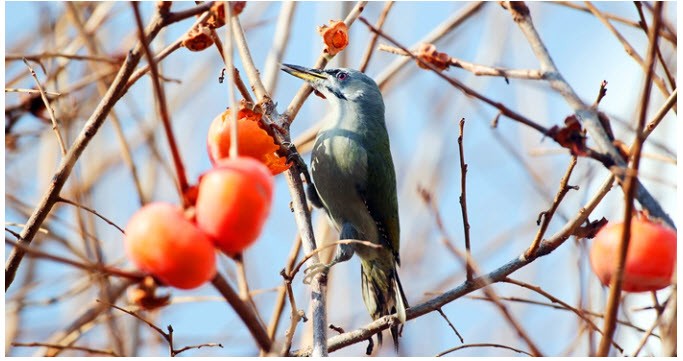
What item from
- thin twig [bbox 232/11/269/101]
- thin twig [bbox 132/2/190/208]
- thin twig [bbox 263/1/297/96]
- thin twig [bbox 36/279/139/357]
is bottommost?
thin twig [bbox 132/2/190/208]

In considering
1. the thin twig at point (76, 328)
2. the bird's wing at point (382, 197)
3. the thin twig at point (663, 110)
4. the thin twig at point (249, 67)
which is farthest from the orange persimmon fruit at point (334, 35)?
the bird's wing at point (382, 197)

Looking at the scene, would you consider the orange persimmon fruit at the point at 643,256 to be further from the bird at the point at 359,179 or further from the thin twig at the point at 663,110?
the bird at the point at 359,179

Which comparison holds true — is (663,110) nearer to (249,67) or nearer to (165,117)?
(165,117)

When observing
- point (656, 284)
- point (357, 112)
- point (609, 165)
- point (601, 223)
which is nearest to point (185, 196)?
point (609, 165)

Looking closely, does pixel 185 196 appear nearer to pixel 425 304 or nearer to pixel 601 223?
pixel 601 223

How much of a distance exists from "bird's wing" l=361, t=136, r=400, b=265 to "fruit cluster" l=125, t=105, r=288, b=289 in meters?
3.13

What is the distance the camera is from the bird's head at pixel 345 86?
14.8ft

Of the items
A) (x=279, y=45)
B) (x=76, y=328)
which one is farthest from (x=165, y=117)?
(x=279, y=45)

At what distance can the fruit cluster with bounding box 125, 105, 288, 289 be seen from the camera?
51.8 inches

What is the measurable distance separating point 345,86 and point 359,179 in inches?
24.1

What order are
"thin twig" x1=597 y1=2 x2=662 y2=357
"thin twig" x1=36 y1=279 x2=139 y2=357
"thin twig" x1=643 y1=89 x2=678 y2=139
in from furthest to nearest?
"thin twig" x1=36 y1=279 x2=139 y2=357 → "thin twig" x1=643 y1=89 x2=678 y2=139 → "thin twig" x1=597 y1=2 x2=662 y2=357

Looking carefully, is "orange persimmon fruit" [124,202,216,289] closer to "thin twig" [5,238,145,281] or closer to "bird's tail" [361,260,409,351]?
"thin twig" [5,238,145,281]

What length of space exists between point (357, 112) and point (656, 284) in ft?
10.0

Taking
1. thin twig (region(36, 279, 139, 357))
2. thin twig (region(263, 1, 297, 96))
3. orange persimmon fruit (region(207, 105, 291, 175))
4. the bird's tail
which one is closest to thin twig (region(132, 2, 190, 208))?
orange persimmon fruit (region(207, 105, 291, 175))
